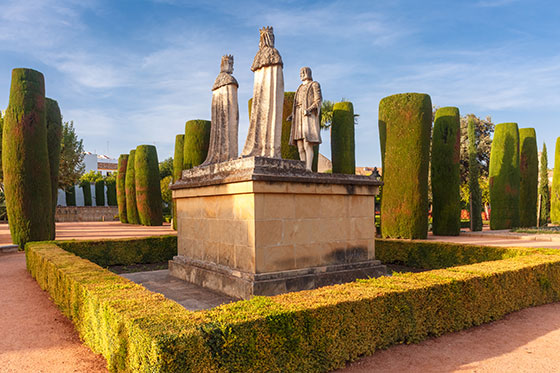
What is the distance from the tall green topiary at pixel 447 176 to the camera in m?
17.3

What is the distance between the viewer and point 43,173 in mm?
13484

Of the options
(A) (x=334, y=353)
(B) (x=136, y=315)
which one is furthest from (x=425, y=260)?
(B) (x=136, y=315)

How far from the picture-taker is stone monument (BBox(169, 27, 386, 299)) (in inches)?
238

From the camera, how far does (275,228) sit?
6.18m

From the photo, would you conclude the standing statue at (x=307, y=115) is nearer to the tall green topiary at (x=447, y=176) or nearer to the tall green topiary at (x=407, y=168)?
the tall green topiary at (x=407, y=168)

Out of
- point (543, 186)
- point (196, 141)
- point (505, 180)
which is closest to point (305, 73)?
point (196, 141)

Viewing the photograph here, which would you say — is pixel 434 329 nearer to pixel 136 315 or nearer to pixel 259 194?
pixel 259 194

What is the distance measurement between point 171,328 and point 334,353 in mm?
1683

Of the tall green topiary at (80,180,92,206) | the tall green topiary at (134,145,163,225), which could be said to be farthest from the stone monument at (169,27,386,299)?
the tall green topiary at (80,180,92,206)

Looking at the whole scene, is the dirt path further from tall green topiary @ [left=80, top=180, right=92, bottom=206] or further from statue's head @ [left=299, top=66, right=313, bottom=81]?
tall green topiary @ [left=80, top=180, right=92, bottom=206]

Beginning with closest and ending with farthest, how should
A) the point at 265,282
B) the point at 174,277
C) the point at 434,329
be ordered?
the point at 434,329, the point at 265,282, the point at 174,277

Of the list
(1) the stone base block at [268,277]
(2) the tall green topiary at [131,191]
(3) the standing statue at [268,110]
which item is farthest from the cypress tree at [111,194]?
(3) the standing statue at [268,110]

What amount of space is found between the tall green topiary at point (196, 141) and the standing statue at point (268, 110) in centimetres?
1368

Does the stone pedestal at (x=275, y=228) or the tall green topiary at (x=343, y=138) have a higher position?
the tall green topiary at (x=343, y=138)
